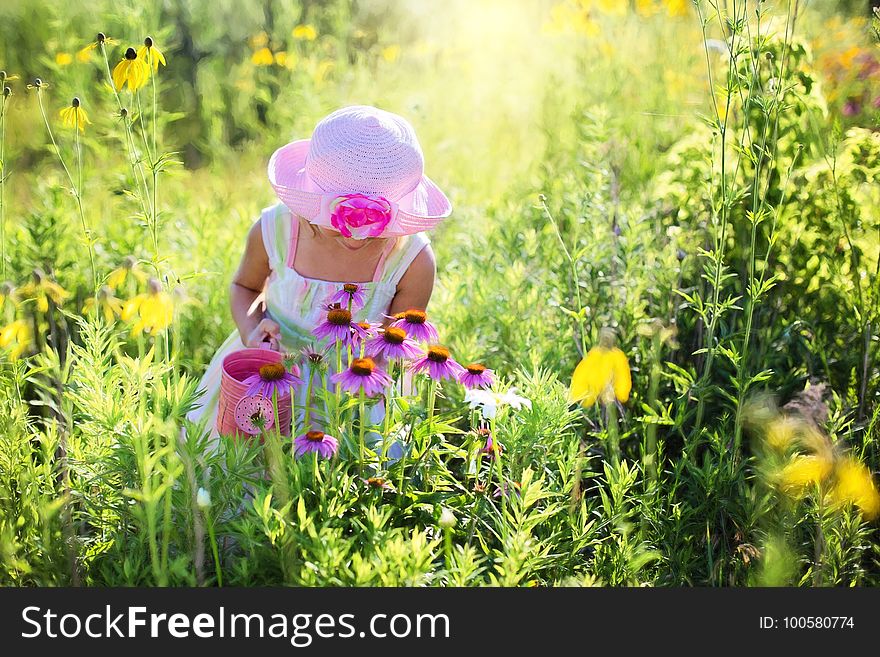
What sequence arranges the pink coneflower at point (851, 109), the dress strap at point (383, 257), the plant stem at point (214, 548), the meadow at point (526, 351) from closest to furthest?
the plant stem at point (214, 548), the meadow at point (526, 351), the dress strap at point (383, 257), the pink coneflower at point (851, 109)

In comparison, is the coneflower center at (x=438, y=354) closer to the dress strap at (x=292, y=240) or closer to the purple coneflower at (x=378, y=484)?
the purple coneflower at (x=378, y=484)

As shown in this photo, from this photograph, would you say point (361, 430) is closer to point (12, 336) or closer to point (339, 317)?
point (339, 317)

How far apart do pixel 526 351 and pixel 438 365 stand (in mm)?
766

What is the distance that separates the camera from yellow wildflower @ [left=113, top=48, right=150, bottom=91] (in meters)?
1.59

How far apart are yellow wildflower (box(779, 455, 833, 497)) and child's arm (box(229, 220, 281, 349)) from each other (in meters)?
1.15

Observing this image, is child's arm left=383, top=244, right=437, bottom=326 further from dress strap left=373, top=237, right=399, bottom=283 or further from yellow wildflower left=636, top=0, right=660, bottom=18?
yellow wildflower left=636, top=0, right=660, bottom=18

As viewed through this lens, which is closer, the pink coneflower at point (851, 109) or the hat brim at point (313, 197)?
the hat brim at point (313, 197)

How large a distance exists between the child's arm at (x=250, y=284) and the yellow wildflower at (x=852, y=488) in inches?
48.5

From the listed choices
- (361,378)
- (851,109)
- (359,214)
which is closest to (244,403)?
(361,378)

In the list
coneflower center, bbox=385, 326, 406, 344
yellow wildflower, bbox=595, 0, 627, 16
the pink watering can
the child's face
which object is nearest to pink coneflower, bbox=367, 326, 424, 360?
coneflower center, bbox=385, 326, 406, 344

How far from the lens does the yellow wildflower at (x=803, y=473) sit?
1.57 m

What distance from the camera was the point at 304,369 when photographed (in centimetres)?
204

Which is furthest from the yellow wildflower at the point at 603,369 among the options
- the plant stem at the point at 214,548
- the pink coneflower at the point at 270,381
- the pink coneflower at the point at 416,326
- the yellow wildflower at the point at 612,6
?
the yellow wildflower at the point at 612,6

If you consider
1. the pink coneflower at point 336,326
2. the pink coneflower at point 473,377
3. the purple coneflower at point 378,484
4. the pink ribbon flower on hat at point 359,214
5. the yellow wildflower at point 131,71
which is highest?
the yellow wildflower at point 131,71
